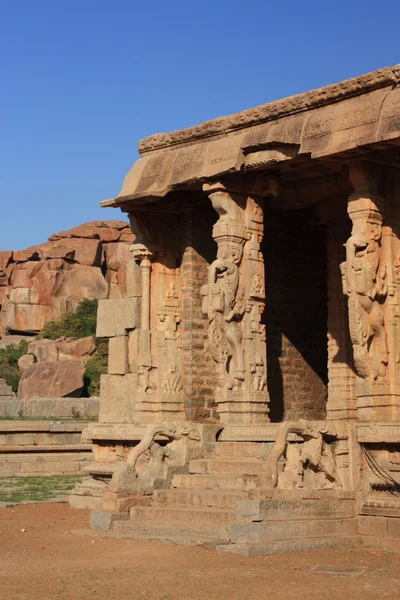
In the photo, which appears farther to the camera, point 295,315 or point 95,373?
point 95,373

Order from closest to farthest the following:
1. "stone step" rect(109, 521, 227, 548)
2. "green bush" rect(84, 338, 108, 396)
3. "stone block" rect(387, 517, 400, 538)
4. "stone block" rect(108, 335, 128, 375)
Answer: "stone step" rect(109, 521, 227, 548) → "stone block" rect(387, 517, 400, 538) → "stone block" rect(108, 335, 128, 375) → "green bush" rect(84, 338, 108, 396)

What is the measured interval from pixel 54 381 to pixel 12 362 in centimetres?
1581

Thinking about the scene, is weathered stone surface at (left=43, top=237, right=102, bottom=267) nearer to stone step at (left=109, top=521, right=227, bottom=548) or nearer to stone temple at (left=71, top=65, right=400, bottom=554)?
stone temple at (left=71, top=65, right=400, bottom=554)

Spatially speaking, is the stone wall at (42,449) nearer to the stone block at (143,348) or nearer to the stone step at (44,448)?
the stone step at (44,448)

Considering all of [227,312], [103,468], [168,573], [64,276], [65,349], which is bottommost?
[168,573]

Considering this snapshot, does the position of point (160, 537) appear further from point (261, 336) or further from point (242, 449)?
point (261, 336)

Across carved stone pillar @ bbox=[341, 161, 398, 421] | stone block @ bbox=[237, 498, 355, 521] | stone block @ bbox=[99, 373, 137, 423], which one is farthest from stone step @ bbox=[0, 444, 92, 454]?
stone block @ bbox=[237, 498, 355, 521]

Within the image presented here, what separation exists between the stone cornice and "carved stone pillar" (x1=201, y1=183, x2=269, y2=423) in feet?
2.94

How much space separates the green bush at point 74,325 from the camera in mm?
62406

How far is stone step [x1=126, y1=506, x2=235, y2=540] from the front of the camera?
10.3 m

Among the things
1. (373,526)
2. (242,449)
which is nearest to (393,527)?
(373,526)

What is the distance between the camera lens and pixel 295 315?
14.9 meters

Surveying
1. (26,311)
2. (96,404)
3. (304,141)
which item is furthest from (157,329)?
(26,311)

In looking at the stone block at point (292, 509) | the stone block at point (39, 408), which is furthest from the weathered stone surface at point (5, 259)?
the stone block at point (292, 509)
